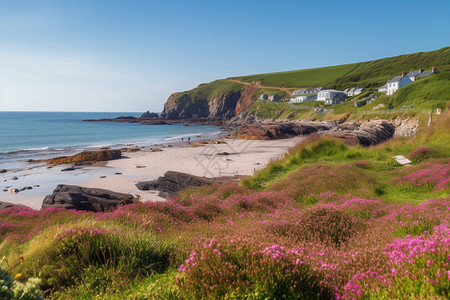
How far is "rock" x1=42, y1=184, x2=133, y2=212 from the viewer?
14.4 m

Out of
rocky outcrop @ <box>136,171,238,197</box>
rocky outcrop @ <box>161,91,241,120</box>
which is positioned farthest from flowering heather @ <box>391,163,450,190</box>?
rocky outcrop @ <box>161,91,241,120</box>

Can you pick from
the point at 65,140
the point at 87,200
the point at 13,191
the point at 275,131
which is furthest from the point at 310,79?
the point at 87,200

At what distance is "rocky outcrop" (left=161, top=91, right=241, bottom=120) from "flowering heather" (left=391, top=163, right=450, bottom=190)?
145m

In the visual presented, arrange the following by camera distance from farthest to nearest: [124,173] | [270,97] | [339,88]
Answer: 1. [270,97]
2. [339,88]
3. [124,173]

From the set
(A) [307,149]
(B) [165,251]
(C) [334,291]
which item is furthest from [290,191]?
(A) [307,149]

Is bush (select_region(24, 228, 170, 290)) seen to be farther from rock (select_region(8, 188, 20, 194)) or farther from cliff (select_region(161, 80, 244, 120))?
cliff (select_region(161, 80, 244, 120))

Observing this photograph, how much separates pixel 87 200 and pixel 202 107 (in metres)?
161

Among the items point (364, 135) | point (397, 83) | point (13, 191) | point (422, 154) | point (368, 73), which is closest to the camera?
point (422, 154)

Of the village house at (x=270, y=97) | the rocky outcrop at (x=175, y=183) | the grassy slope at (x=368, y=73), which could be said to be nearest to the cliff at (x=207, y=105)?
the village house at (x=270, y=97)

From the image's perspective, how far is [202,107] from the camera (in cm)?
17375

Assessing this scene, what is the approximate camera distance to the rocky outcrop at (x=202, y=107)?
532ft

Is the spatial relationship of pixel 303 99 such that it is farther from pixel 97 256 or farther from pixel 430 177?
pixel 97 256

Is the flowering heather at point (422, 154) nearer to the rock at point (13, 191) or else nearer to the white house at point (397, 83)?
the rock at point (13, 191)

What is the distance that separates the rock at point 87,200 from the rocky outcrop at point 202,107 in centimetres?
14331
